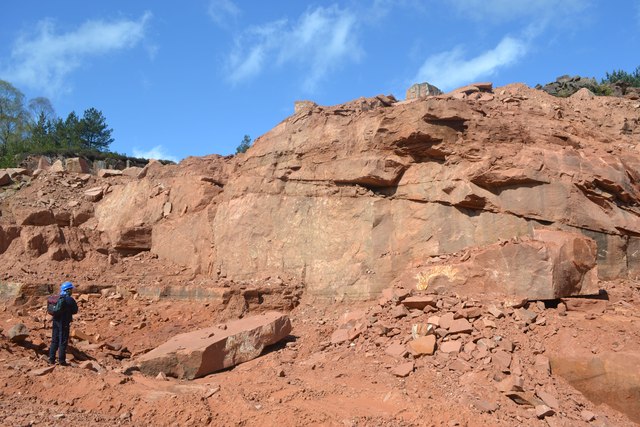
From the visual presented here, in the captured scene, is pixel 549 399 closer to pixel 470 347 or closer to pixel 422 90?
pixel 470 347

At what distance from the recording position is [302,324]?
9.91 meters

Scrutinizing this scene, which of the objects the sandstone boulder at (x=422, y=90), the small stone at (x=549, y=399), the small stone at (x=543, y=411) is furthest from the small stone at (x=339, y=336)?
the sandstone boulder at (x=422, y=90)

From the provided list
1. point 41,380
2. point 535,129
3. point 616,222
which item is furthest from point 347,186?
point 41,380

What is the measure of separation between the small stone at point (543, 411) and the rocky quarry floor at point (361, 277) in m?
0.03

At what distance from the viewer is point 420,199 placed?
34.7 ft

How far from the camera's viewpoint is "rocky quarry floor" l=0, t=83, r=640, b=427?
659cm

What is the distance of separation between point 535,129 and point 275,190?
5482mm

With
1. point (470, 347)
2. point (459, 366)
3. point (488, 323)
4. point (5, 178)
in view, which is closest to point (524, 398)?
point (459, 366)

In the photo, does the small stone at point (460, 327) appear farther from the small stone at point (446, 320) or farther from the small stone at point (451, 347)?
the small stone at point (451, 347)

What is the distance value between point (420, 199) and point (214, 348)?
4893mm

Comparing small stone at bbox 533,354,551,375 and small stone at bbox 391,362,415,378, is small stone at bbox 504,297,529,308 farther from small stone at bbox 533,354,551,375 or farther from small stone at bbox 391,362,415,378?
small stone at bbox 391,362,415,378

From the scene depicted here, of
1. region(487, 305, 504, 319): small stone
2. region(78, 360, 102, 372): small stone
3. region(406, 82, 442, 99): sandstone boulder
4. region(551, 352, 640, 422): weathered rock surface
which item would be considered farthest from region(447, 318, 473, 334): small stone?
region(406, 82, 442, 99): sandstone boulder

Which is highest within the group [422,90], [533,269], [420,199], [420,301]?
[422,90]

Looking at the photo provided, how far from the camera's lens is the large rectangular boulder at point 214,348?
25.6 feet
